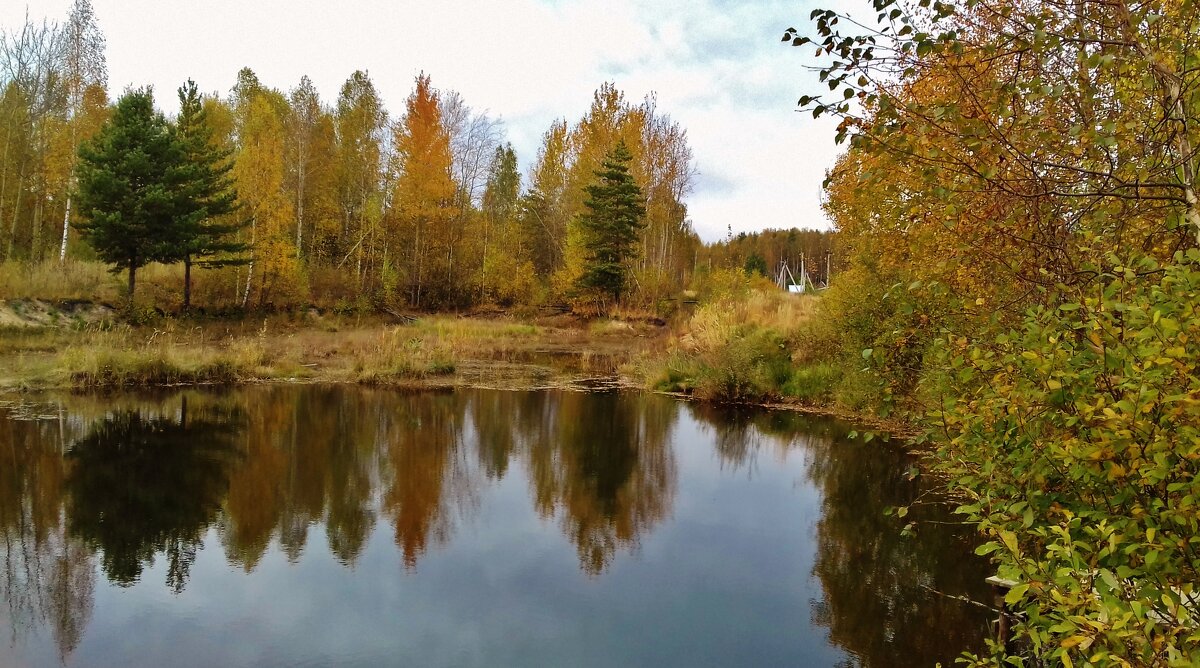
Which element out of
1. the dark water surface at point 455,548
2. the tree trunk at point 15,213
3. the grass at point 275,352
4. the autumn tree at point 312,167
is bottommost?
the dark water surface at point 455,548

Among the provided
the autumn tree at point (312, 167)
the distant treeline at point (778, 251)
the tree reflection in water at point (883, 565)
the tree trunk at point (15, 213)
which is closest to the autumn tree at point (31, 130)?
the tree trunk at point (15, 213)

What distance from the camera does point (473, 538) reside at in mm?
6961

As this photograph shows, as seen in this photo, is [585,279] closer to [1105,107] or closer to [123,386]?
[123,386]

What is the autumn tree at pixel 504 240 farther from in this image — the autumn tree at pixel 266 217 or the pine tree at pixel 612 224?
the autumn tree at pixel 266 217

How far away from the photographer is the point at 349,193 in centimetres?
3256

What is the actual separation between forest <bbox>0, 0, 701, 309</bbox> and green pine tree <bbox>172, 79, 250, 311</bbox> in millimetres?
117

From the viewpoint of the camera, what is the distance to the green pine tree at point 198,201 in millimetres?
21609

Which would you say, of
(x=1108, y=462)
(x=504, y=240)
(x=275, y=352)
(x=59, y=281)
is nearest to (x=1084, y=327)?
(x=1108, y=462)

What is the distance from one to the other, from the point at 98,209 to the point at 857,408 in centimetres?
2198

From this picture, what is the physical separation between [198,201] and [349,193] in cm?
1015

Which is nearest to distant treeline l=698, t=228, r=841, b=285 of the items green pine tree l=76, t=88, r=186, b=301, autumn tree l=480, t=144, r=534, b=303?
autumn tree l=480, t=144, r=534, b=303

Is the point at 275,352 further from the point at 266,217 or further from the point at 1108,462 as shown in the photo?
the point at 1108,462

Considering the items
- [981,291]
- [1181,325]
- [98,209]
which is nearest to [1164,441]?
[1181,325]

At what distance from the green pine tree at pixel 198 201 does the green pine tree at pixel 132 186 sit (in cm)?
33
